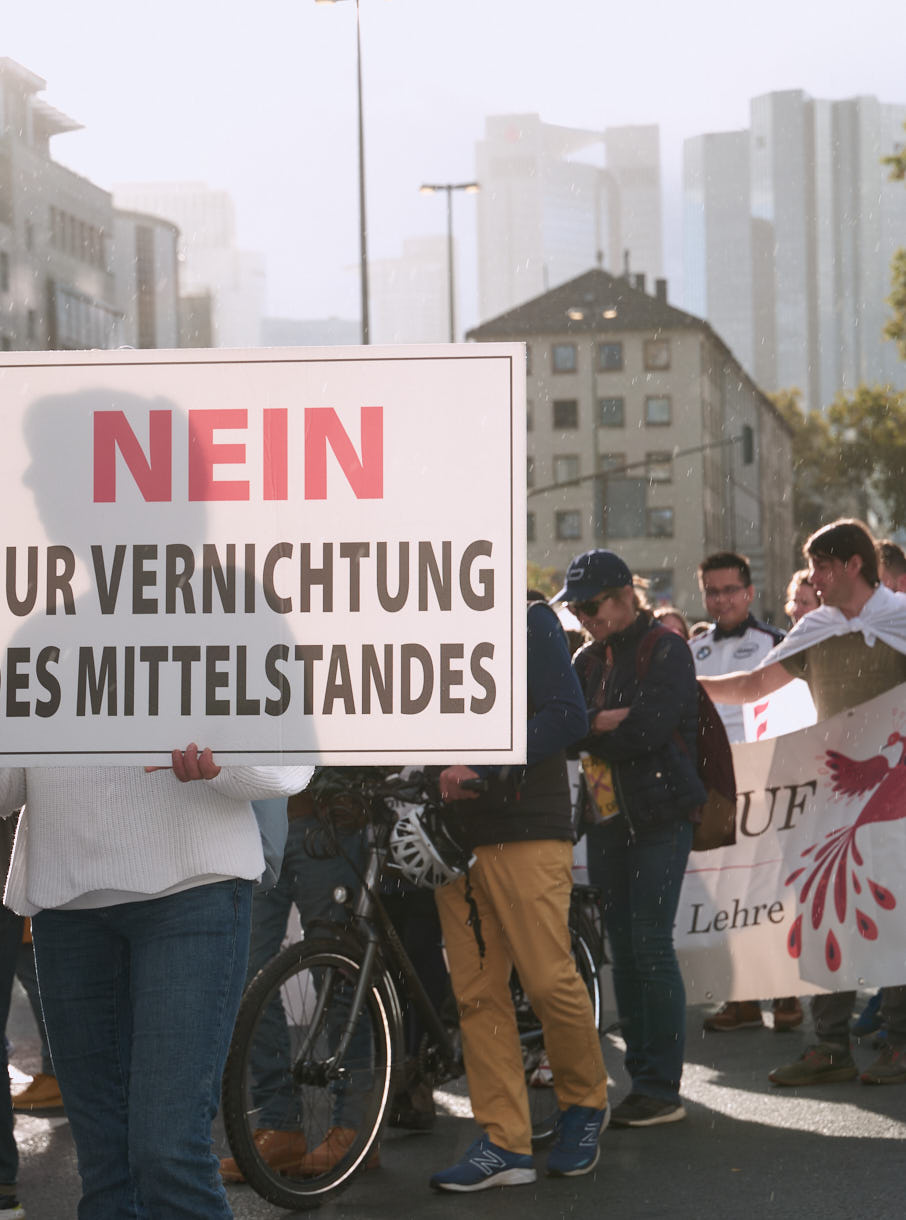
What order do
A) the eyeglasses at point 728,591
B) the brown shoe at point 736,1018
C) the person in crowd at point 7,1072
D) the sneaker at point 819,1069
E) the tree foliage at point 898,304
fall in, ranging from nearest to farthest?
the person in crowd at point 7,1072, the sneaker at point 819,1069, the brown shoe at point 736,1018, the eyeglasses at point 728,591, the tree foliage at point 898,304

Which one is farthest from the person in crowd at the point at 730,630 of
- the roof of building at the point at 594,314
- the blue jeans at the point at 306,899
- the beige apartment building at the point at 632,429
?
the roof of building at the point at 594,314

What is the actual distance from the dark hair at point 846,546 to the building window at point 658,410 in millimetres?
95310

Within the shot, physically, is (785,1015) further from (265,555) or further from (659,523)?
(659,523)

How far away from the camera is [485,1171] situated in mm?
5422

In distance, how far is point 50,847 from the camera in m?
3.43

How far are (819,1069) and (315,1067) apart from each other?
2.32 m

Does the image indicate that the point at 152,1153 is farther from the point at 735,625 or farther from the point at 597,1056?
the point at 735,625

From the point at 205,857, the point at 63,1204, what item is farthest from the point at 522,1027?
the point at 205,857

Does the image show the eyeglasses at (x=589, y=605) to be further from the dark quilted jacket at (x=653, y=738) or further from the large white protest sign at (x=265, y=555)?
the large white protest sign at (x=265, y=555)

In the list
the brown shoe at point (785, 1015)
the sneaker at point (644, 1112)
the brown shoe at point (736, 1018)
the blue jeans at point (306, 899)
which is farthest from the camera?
the brown shoe at point (736, 1018)

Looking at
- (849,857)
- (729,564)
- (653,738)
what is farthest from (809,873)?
(729,564)

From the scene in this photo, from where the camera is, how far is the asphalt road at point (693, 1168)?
5.15m

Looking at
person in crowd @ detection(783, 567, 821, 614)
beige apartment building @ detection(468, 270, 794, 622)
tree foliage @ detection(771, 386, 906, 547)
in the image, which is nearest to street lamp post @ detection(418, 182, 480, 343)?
tree foliage @ detection(771, 386, 906, 547)

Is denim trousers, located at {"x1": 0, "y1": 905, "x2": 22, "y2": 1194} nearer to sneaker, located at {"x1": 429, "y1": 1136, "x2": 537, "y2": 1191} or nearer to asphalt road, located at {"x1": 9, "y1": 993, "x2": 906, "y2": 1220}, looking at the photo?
asphalt road, located at {"x1": 9, "y1": 993, "x2": 906, "y2": 1220}
